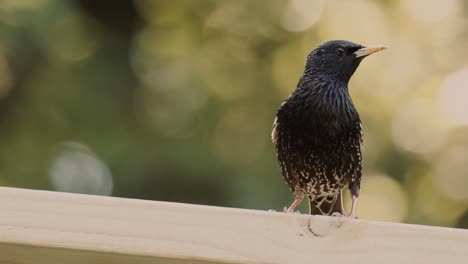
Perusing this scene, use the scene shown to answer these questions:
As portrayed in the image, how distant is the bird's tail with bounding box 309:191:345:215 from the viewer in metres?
3.76

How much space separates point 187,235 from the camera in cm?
182

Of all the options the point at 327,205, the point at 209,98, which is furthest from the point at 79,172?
the point at 327,205

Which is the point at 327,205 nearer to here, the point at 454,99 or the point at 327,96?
the point at 327,96

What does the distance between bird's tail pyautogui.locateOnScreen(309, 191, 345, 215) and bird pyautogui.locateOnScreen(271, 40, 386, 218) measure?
147mm

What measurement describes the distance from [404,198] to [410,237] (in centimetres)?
400

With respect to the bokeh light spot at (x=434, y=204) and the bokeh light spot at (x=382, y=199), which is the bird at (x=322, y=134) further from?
the bokeh light spot at (x=434, y=204)

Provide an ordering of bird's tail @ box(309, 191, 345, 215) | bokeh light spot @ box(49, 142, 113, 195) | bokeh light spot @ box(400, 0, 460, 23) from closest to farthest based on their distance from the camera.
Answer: bird's tail @ box(309, 191, 345, 215) → bokeh light spot @ box(49, 142, 113, 195) → bokeh light spot @ box(400, 0, 460, 23)

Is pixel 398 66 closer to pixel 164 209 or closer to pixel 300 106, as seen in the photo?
pixel 300 106

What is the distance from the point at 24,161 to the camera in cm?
493

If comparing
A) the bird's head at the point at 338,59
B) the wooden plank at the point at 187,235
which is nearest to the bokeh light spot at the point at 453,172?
the bird's head at the point at 338,59

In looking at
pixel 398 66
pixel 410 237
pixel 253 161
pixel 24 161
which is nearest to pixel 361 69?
pixel 398 66

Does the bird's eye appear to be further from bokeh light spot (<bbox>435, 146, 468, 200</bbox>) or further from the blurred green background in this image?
bokeh light spot (<bbox>435, 146, 468, 200</bbox>)

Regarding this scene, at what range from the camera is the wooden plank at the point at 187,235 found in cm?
179

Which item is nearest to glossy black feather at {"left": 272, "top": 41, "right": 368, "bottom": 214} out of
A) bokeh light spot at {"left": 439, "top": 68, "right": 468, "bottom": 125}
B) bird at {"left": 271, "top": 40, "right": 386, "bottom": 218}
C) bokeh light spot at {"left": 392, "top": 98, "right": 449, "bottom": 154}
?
bird at {"left": 271, "top": 40, "right": 386, "bottom": 218}
